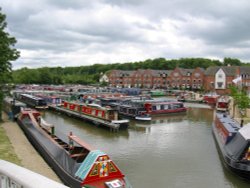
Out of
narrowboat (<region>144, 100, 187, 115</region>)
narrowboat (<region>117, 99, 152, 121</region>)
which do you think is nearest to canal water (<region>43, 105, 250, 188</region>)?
narrowboat (<region>117, 99, 152, 121</region>)

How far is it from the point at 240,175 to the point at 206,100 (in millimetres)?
41150

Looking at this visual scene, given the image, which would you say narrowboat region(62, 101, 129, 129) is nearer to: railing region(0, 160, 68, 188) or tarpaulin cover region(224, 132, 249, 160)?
tarpaulin cover region(224, 132, 249, 160)

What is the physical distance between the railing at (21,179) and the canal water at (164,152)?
10.5 m

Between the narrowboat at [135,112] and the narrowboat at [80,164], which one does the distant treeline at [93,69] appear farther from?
the narrowboat at [80,164]

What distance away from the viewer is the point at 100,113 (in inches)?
1129

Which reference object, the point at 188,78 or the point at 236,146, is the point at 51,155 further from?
the point at 188,78

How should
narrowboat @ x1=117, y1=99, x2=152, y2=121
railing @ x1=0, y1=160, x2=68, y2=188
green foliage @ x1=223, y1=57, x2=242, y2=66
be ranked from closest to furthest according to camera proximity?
railing @ x1=0, y1=160, x2=68, y2=188
narrowboat @ x1=117, y1=99, x2=152, y2=121
green foliage @ x1=223, y1=57, x2=242, y2=66

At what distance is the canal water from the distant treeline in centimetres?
6409

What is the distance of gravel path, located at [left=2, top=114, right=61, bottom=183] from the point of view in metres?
13.2

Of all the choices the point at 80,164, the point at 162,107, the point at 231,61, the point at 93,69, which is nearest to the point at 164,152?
the point at 80,164

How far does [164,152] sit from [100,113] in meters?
11.2

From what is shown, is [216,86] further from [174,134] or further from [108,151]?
[108,151]

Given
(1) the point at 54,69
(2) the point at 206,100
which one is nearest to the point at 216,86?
(2) the point at 206,100

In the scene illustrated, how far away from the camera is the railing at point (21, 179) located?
2.50 metres
